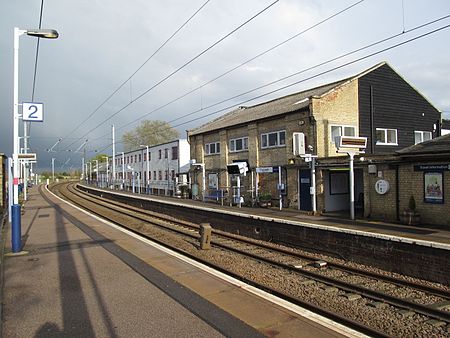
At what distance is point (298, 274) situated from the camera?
9.39 m

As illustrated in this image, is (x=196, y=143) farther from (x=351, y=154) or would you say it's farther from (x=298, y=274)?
(x=298, y=274)

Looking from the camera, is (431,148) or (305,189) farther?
(305,189)

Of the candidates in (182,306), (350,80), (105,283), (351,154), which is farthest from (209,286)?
(350,80)

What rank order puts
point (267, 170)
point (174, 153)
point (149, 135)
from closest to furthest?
point (267, 170) < point (174, 153) < point (149, 135)

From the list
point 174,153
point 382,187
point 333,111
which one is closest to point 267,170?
point 333,111

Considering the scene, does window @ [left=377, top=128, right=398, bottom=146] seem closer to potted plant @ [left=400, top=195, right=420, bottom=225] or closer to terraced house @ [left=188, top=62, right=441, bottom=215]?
terraced house @ [left=188, top=62, right=441, bottom=215]

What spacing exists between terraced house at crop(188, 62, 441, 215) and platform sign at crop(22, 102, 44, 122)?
44.4 feet

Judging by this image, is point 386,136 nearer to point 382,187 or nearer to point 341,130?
point 341,130

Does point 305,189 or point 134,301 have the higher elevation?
point 305,189

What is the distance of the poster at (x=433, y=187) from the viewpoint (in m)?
14.9

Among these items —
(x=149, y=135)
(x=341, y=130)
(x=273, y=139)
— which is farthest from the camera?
(x=149, y=135)

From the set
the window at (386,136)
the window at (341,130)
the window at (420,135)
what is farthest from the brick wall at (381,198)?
the window at (420,135)

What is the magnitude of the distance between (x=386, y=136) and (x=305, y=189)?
790 centimetres

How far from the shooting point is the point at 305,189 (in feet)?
72.4
